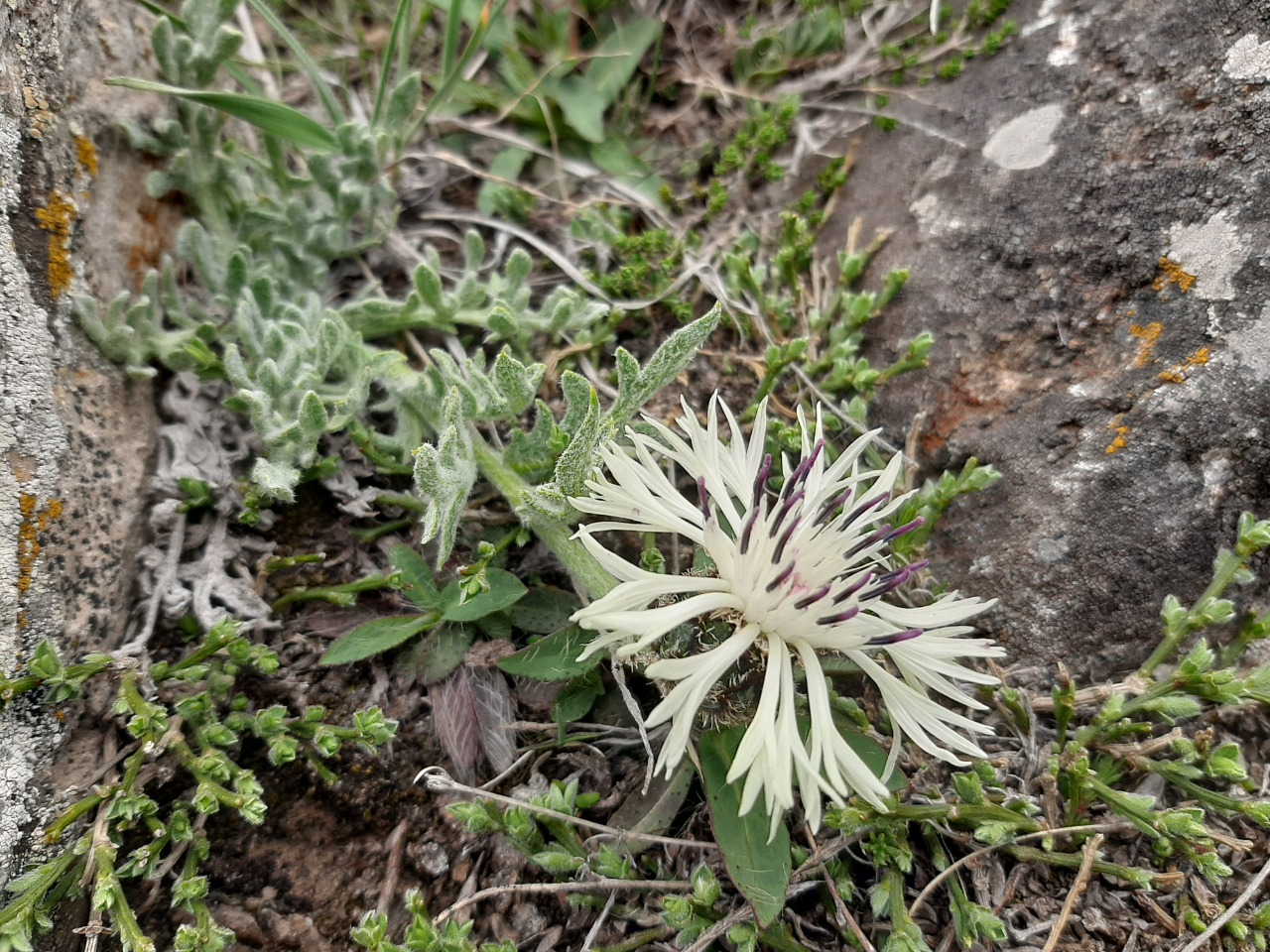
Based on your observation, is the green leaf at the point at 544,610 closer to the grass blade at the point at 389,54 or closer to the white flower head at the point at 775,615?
the white flower head at the point at 775,615

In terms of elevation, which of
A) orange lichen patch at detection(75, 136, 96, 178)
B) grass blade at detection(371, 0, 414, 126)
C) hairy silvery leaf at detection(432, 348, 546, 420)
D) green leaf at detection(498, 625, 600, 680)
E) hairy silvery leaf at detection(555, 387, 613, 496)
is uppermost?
grass blade at detection(371, 0, 414, 126)

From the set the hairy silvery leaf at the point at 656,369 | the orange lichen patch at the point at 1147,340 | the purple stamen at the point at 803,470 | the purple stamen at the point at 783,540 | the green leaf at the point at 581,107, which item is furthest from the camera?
the green leaf at the point at 581,107

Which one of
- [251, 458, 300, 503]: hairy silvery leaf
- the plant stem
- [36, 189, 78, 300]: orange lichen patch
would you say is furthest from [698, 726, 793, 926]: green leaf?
[36, 189, 78, 300]: orange lichen patch

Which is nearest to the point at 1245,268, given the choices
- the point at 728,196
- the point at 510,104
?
the point at 728,196

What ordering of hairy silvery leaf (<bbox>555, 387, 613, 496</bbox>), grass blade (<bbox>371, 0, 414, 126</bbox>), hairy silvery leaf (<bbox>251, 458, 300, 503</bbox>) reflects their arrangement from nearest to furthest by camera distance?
hairy silvery leaf (<bbox>555, 387, 613, 496</bbox>) < hairy silvery leaf (<bbox>251, 458, 300, 503</bbox>) < grass blade (<bbox>371, 0, 414, 126</bbox>)

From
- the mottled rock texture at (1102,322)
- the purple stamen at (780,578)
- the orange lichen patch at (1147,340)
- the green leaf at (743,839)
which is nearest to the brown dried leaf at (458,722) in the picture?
the green leaf at (743,839)

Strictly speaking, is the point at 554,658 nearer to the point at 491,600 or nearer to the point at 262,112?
the point at 491,600

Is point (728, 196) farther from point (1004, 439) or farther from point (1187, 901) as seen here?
point (1187, 901)

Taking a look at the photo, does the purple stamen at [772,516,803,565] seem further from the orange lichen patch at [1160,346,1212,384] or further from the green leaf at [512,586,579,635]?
the orange lichen patch at [1160,346,1212,384]
